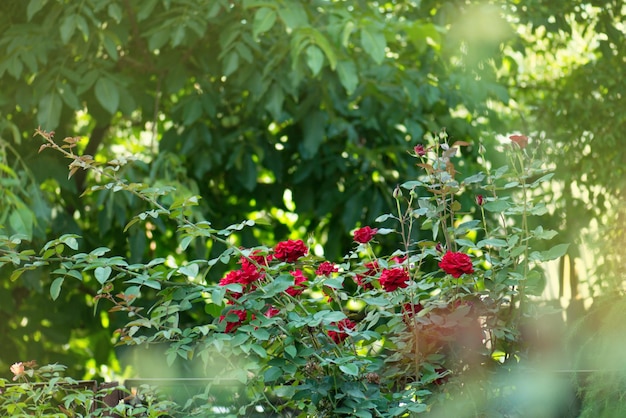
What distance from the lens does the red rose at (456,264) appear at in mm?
1832

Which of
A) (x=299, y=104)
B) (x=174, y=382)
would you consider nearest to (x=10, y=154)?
(x=299, y=104)

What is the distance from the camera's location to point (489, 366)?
1.98 m

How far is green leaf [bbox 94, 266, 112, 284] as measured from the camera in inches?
71.1

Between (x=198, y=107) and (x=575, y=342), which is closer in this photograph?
(x=575, y=342)

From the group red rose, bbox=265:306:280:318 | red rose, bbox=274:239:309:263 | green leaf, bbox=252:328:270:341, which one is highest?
red rose, bbox=274:239:309:263

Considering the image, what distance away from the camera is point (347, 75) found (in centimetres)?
318

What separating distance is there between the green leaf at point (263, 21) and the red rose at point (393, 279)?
1.35m

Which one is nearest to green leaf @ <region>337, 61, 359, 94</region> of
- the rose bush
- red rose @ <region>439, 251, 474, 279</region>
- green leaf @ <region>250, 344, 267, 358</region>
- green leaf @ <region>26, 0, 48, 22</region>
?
green leaf @ <region>26, 0, 48, 22</region>

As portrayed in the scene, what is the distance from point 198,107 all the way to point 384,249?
1.07 m

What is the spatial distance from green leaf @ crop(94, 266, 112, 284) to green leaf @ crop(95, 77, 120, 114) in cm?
156

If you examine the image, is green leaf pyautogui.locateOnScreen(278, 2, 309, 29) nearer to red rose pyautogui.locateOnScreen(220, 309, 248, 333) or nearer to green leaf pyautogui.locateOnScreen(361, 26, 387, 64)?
green leaf pyautogui.locateOnScreen(361, 26, 387, 64)

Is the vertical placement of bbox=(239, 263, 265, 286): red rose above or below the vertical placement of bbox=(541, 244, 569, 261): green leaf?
below

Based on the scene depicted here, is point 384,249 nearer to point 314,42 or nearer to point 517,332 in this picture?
point 314,42

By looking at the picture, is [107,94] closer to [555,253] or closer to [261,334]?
[261,334]
